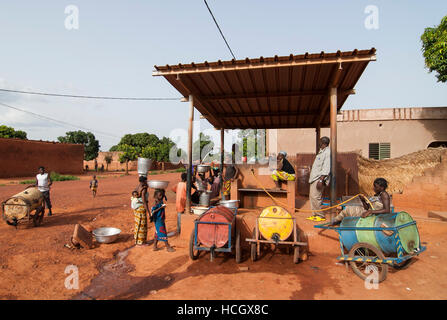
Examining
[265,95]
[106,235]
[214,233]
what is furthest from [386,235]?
[106,235]

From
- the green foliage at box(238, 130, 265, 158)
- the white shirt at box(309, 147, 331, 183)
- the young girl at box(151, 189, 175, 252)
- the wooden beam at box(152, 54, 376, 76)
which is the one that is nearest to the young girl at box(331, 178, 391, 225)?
the white shirt at box(309, 147, 331, 183)

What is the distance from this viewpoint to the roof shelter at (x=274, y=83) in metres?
5.64

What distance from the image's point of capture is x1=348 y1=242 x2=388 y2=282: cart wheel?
420 cm

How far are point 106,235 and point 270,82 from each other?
18.8 feet

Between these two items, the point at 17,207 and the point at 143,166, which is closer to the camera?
the point at 17,207

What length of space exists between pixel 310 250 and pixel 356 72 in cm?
414

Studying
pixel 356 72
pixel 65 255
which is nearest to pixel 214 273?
pixel 65 255

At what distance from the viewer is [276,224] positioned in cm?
518

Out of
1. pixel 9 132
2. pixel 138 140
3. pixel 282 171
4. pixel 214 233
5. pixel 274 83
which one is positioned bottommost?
pixel 214 233

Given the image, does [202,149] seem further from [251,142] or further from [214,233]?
[214,233]

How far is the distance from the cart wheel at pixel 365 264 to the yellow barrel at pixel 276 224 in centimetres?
116

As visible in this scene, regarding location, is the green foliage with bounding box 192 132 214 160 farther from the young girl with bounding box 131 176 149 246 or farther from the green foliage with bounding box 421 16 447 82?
the green foliage with bounding box 421 16 447 82

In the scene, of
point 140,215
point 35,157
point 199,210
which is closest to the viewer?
point 140,215
